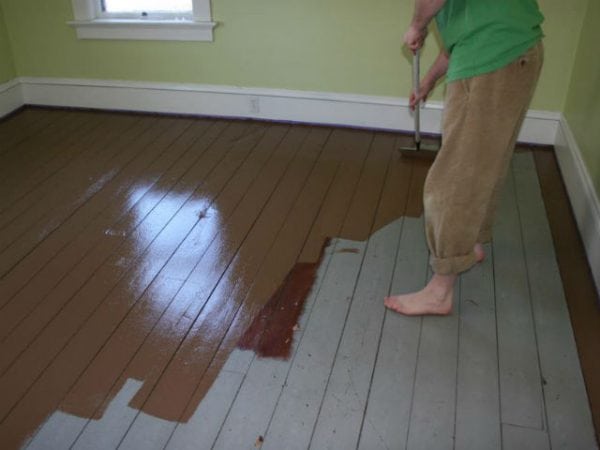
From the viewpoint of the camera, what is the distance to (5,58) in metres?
3.61

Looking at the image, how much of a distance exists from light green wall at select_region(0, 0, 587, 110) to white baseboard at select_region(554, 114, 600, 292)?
0.29 metres

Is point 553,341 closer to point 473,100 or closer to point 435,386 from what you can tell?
point 435,386

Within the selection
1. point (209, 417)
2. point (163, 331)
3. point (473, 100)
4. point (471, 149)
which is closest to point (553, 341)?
point (471, 149)

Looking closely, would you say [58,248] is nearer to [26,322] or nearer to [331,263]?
[26,322]

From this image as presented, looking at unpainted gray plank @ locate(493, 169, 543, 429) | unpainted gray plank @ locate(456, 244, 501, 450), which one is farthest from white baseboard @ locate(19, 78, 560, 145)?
unpainted gray plank @ locate(456, 244, 501, 450)

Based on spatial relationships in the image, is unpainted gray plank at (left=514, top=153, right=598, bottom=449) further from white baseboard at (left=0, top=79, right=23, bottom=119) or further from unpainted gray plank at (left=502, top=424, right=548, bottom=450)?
white baseboard at (left=0, top=79, right=23, bottom=119)

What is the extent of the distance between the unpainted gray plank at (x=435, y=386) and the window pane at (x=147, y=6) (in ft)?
7.84

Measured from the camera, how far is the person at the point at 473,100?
4.96 ft

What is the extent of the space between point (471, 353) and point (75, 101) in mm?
3034

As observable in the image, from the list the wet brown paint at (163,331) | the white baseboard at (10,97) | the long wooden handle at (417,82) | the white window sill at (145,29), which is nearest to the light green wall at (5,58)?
the white baseboard at (10,97)

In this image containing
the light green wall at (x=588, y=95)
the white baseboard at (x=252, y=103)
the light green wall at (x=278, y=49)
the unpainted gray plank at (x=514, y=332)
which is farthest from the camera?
the white baseboard at (x=252, y=103)

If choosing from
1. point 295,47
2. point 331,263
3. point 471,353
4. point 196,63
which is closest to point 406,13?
point 295,47

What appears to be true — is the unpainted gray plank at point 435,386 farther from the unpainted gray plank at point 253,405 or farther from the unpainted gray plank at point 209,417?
the unpainted gray plank at point 209,417

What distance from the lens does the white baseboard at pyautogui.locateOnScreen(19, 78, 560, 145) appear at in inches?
128
